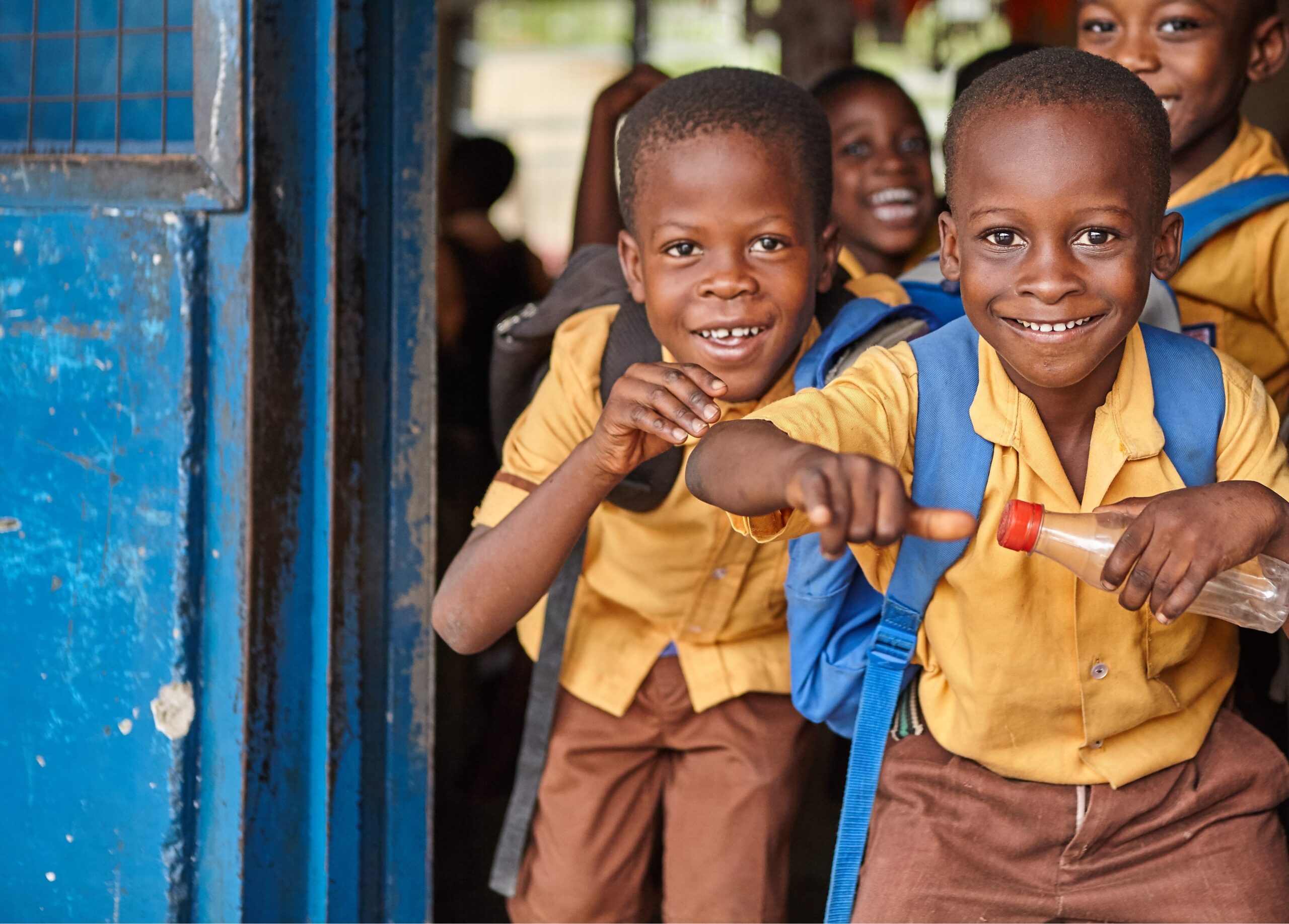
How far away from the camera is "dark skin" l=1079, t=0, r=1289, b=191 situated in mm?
1962

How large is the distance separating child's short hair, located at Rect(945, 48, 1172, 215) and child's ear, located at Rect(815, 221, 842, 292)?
37cm

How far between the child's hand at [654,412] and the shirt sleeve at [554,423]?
281mm

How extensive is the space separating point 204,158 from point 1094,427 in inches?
51.5

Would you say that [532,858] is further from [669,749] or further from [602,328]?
[602,328]

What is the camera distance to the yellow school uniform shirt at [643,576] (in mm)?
1786

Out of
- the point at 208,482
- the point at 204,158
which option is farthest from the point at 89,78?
the point at 208,482

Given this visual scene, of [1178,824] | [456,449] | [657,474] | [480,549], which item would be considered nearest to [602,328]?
[657,474]

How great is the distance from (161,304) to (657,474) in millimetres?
794

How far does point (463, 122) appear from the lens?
8.28 meters

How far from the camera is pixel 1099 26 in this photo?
205cm

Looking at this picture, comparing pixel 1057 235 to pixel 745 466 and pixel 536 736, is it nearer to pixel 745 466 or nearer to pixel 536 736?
pixel 745 466

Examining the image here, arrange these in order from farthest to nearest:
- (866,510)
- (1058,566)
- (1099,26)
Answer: (1099,26) → (1058,566) → (866,510)

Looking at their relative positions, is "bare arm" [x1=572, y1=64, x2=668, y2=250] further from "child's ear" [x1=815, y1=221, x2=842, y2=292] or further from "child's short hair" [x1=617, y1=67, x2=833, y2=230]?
"child's ear" [x1=815, y1=221, x2=842, y2=292]

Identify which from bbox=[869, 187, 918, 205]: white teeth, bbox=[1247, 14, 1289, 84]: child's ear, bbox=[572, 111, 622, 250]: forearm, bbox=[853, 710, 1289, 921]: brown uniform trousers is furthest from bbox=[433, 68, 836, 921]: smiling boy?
bbox=[1247, 14, 1289, 84]: child's ear
